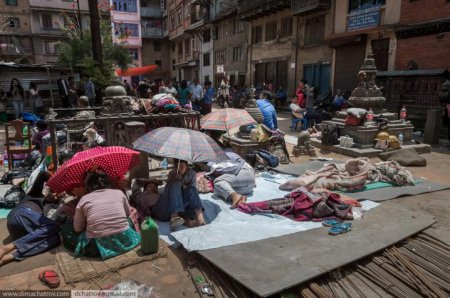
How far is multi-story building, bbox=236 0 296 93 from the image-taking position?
2108 cm

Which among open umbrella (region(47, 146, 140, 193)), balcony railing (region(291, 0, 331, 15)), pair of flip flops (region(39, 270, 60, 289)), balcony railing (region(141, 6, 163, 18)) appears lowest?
pair of flip flops (region(39, 270, 60, 289))

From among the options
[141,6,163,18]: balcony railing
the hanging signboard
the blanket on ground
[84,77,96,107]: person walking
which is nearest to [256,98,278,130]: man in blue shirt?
the blanket on ground

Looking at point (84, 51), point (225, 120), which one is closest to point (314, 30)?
point (84, 51)

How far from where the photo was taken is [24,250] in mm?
3834

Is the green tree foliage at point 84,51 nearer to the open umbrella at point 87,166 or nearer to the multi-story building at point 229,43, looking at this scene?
the multi-story building at point 229,43

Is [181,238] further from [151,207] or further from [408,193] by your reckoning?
[408,193]

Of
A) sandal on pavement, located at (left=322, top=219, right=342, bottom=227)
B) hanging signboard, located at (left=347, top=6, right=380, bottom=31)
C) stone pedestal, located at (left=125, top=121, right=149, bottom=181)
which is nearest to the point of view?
sandal on pavement, located at (left=322, top=219, right=342, bottom=227)

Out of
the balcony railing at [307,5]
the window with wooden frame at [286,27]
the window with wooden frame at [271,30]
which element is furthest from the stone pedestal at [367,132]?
the window with wooden frame at [271,30]

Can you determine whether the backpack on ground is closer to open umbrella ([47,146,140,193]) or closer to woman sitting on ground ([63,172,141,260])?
open umbrella ([47,146,140,193])

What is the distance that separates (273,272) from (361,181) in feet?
10.5

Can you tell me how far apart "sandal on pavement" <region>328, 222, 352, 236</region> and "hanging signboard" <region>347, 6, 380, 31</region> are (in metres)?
13.1

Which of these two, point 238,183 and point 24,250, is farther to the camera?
point 238,183

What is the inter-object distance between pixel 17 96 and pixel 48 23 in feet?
77.6

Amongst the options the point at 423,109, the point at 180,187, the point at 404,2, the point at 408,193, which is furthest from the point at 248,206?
the point at 404,2
